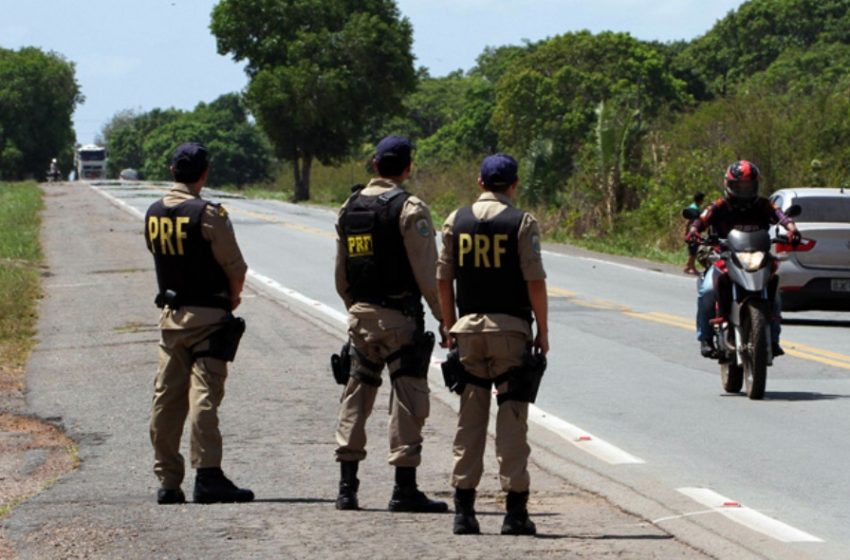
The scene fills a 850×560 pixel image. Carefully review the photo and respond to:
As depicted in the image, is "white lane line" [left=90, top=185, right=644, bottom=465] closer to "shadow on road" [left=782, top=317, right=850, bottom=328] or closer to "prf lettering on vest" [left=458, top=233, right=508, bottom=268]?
"prf lettering on vest" [left=458, top=233, right=508, bottom=268]

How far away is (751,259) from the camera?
12461 mm

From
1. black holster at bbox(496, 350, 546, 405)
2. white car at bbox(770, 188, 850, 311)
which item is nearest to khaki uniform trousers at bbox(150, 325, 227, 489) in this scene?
black holster at bbox(496, 350, 546, 405)

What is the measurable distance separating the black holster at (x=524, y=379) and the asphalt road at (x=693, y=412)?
3.67 ft

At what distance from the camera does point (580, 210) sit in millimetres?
40438

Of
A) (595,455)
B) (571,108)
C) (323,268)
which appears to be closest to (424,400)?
(595,455)

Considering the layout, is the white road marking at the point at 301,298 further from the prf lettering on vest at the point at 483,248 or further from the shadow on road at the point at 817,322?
the prf lettering on vest at the point at 483,248

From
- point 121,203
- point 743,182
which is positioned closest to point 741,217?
point 743,182

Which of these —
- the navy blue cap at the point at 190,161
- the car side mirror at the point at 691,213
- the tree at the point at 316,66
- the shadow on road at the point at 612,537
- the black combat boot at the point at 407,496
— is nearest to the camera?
the shadow on road at the point at 612,537

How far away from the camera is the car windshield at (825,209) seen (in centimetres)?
1977

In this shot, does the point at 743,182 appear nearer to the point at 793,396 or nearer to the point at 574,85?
the point at 793,396

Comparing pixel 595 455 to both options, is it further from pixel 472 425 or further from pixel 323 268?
pixel 323 268

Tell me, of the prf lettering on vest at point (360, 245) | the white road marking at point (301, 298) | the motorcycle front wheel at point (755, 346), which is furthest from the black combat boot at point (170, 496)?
the white road marking at point (301, 298)

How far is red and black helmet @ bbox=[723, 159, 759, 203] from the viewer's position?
498 inches

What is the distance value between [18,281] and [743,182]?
14.2 meters
